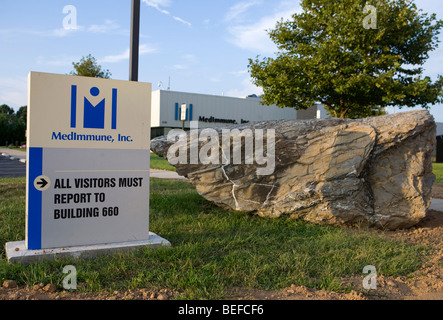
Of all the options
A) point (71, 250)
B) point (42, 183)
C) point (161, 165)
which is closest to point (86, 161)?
point (42, 183)

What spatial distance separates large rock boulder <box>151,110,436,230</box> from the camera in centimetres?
566

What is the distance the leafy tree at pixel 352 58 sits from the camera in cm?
1500

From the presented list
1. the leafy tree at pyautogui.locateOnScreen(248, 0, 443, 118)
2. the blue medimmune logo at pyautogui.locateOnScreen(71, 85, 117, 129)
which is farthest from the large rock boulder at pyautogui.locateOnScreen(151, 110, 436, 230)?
the leafy tree at pyautogui.locateOnScreen(248, 0, 443, 118)

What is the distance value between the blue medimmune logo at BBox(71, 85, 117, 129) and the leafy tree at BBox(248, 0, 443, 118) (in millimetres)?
12329

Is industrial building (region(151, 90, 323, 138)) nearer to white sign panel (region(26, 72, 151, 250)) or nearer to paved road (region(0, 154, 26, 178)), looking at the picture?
paved road (region(0, 154, 26, 178))

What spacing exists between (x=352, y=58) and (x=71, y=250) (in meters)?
14.5

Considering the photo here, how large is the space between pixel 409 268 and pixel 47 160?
424 cm

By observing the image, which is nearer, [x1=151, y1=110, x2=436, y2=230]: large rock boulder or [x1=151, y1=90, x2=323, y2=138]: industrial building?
[x1=151, y1=110, x2=436, y2=230]: large rock boulder

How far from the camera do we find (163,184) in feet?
34.1

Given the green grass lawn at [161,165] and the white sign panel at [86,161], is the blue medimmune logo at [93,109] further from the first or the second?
the green grass lawn at [161,165]

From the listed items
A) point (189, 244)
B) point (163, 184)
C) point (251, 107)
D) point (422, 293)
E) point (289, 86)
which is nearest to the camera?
point (422, 293)
